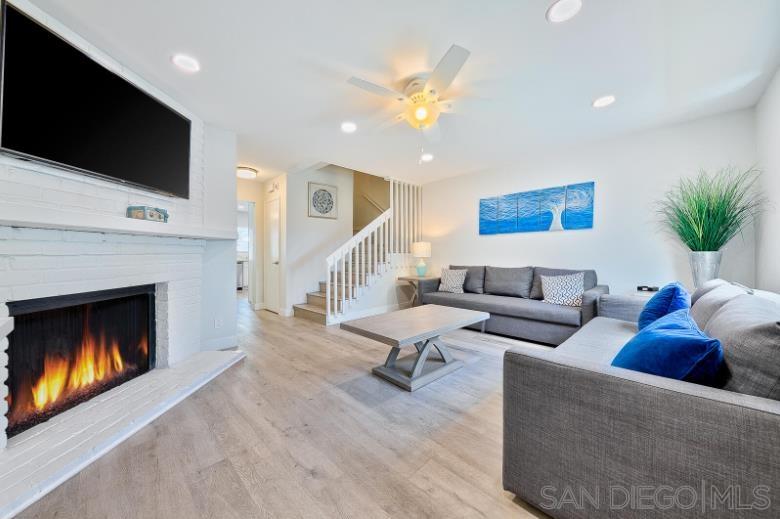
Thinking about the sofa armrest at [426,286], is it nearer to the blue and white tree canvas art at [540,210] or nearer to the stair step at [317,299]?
the blue and white tree canvas art at [540,210]

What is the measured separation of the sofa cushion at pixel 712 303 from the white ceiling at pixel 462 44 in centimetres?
158

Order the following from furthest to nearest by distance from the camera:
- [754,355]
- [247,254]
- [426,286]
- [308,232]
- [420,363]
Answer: [247,254] → [308,232] → [426,286] → [420,363] → [754,355]

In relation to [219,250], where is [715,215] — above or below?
above

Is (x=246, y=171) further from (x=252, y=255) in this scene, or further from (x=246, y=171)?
(x=252, y=255)

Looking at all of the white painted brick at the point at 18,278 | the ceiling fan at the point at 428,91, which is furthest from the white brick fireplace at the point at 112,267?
the ceiling fan at the point at 428,91

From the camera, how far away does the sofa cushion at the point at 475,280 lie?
425cm

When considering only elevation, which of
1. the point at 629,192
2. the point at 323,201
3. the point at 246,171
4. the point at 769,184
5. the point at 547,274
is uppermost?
the point at 246,171

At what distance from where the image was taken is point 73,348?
1.84m

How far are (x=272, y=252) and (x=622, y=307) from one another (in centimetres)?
488

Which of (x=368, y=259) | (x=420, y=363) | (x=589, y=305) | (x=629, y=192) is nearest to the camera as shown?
(x=420, y=363)

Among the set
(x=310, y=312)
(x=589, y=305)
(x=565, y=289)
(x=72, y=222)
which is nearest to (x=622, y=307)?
(x=589, y=305)

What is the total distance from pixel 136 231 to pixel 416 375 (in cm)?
223

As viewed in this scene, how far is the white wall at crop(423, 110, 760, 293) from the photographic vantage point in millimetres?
2754

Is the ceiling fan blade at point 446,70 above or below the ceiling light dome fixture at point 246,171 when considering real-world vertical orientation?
below
